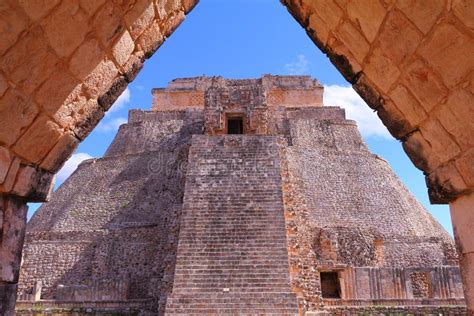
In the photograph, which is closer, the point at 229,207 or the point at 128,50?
the point at 128,50

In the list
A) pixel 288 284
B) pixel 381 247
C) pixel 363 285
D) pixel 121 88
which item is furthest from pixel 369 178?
pixel 121 88

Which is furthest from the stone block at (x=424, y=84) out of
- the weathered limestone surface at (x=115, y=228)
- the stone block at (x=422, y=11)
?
the weathered limestone surface at (x=115, y=228)

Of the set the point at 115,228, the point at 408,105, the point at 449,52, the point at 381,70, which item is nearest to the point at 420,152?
the point at 408,105

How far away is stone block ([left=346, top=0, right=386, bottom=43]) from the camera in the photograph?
9.20ft

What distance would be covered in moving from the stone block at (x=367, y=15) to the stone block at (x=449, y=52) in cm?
33

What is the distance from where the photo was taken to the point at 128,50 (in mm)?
3492

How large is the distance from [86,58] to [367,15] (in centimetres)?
189

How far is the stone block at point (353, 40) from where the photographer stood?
3062 millimetres

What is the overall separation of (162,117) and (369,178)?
12.6 metres

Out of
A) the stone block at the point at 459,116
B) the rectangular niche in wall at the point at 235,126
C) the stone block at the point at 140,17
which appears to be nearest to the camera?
the stone block at the point at 459,116

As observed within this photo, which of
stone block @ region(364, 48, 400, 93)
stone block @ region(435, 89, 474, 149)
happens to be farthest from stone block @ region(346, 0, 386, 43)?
stone block @ region(435, 89, 474, 149)

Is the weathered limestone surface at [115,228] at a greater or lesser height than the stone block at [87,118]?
greater

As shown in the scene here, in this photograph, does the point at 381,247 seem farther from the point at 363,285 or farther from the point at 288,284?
the point at 288,284

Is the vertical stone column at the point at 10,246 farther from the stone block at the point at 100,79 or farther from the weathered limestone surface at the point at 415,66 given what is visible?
the weathered limestone surface at the point at 415,66
